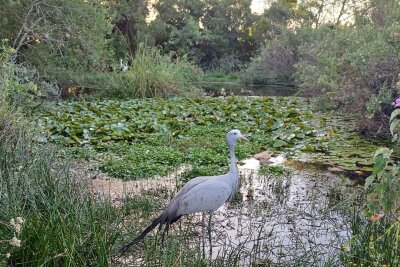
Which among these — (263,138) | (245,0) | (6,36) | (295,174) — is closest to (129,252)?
(295,174)

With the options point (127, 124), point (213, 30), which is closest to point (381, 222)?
point (127, 124)

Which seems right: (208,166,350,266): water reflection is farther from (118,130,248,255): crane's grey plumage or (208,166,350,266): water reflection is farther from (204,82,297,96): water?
(204,82,297,96): water

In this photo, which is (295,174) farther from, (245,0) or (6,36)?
(245,0)

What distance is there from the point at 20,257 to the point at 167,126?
5.49 metres

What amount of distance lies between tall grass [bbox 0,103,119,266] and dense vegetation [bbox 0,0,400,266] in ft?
0.03

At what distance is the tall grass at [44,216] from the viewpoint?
2.44 metres

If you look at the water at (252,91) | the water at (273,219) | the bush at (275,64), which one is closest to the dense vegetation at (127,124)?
the water at (273,219)

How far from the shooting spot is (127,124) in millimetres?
Result: 7859

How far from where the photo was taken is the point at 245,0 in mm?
28172

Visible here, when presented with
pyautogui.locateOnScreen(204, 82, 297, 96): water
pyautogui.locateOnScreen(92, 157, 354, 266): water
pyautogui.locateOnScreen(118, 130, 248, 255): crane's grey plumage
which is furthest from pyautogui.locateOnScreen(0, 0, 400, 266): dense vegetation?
pyautogui.locateOnScreen(204, 82, 297, 96): water

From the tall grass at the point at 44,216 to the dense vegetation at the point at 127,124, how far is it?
0.01m

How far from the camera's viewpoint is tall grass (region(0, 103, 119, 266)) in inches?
96.2

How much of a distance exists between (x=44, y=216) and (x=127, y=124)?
15.9ft

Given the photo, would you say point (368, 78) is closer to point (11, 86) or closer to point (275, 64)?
point (11, 86)
